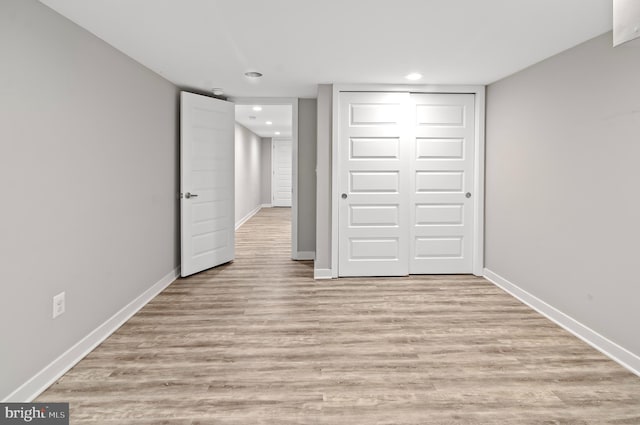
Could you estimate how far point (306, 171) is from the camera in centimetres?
566

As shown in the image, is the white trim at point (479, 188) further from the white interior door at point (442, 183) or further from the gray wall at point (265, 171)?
the gray wall at point (265, 171)

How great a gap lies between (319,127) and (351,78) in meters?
0.66

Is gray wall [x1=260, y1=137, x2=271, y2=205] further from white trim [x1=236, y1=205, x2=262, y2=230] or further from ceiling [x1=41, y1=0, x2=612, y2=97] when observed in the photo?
ceiling [x1=41, y1=0, x2=612, y2=97]

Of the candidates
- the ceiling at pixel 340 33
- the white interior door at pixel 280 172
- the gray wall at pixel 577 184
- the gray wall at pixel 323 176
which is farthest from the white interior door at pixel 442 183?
the white interior door at pixel 280 172

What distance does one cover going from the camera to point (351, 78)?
4.21m

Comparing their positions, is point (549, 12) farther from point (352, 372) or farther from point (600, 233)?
point (352, 372)

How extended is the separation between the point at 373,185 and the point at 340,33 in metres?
2.07

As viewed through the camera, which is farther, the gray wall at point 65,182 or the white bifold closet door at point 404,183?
the white bifold closet door at point 404,183

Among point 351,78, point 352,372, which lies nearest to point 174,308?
point 352,372

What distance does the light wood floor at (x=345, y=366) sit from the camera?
2033 millimetres

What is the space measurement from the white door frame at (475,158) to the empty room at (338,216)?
25 millimetres

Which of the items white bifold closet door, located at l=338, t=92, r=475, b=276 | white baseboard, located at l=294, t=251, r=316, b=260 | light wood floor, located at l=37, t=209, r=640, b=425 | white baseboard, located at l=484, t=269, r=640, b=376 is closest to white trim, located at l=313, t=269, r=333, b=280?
white bifold closet door, located at l=338, t=92, r=475, b=276

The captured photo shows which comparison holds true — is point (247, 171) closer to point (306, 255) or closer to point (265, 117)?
point (265, 117)

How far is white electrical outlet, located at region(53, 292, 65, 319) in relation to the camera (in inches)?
94.7
